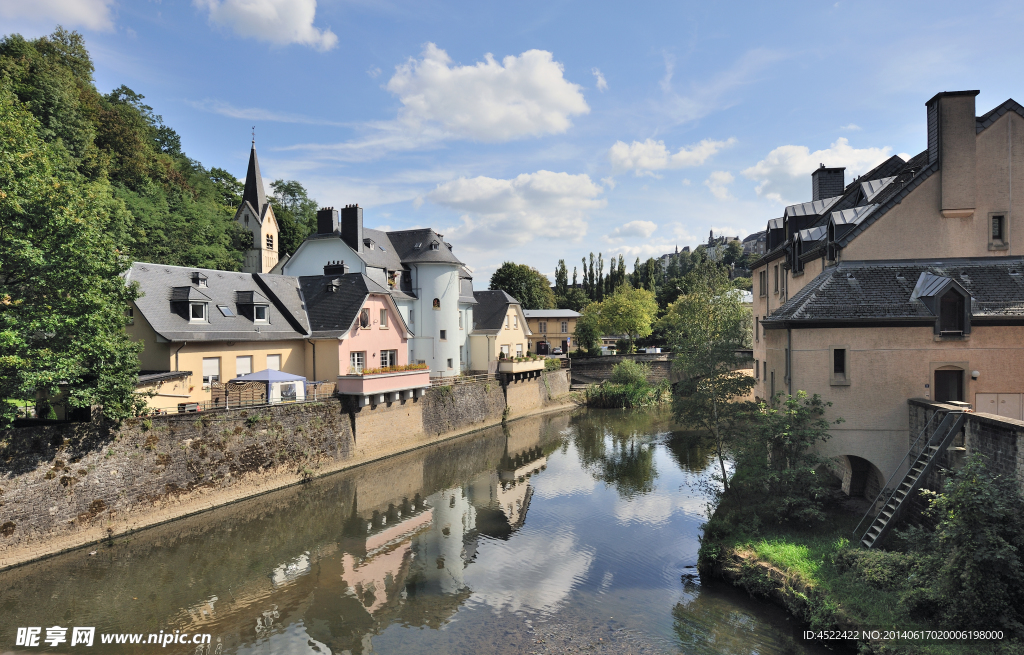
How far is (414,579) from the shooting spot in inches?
614

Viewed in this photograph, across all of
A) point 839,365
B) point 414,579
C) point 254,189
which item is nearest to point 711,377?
point 839,365

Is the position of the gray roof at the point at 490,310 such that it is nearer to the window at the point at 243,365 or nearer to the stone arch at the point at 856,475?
the window at the point at 243,365

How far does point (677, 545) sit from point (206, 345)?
20.9 meters

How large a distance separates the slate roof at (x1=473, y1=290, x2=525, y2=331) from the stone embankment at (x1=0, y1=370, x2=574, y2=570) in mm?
17299

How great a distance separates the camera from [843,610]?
1091cm

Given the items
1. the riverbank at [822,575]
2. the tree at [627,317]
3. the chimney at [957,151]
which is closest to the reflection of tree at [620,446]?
the riverbank at [822,575]

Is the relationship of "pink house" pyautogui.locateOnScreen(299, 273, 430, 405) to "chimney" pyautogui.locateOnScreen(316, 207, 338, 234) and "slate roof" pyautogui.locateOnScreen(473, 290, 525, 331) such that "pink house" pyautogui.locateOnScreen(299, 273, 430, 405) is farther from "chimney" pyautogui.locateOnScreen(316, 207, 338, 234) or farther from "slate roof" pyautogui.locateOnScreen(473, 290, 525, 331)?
"slate roof" pyautogui.locateOnScreen(473, 290, 525, 331)

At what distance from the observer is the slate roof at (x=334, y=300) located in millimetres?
29897

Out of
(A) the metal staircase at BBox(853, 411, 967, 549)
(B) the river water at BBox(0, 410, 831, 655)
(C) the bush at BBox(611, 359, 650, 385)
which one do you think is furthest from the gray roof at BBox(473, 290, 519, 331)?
(A) the metal staircase at BBox(853, 411, 967, 549)

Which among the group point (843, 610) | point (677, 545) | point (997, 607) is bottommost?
point (677, 545)

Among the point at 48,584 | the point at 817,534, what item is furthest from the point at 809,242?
the point at 48,584

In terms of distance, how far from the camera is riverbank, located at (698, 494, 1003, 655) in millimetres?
10156

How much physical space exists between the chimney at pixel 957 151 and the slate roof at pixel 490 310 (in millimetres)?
31944

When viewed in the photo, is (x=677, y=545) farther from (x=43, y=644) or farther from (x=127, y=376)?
(x=127, y=376)
